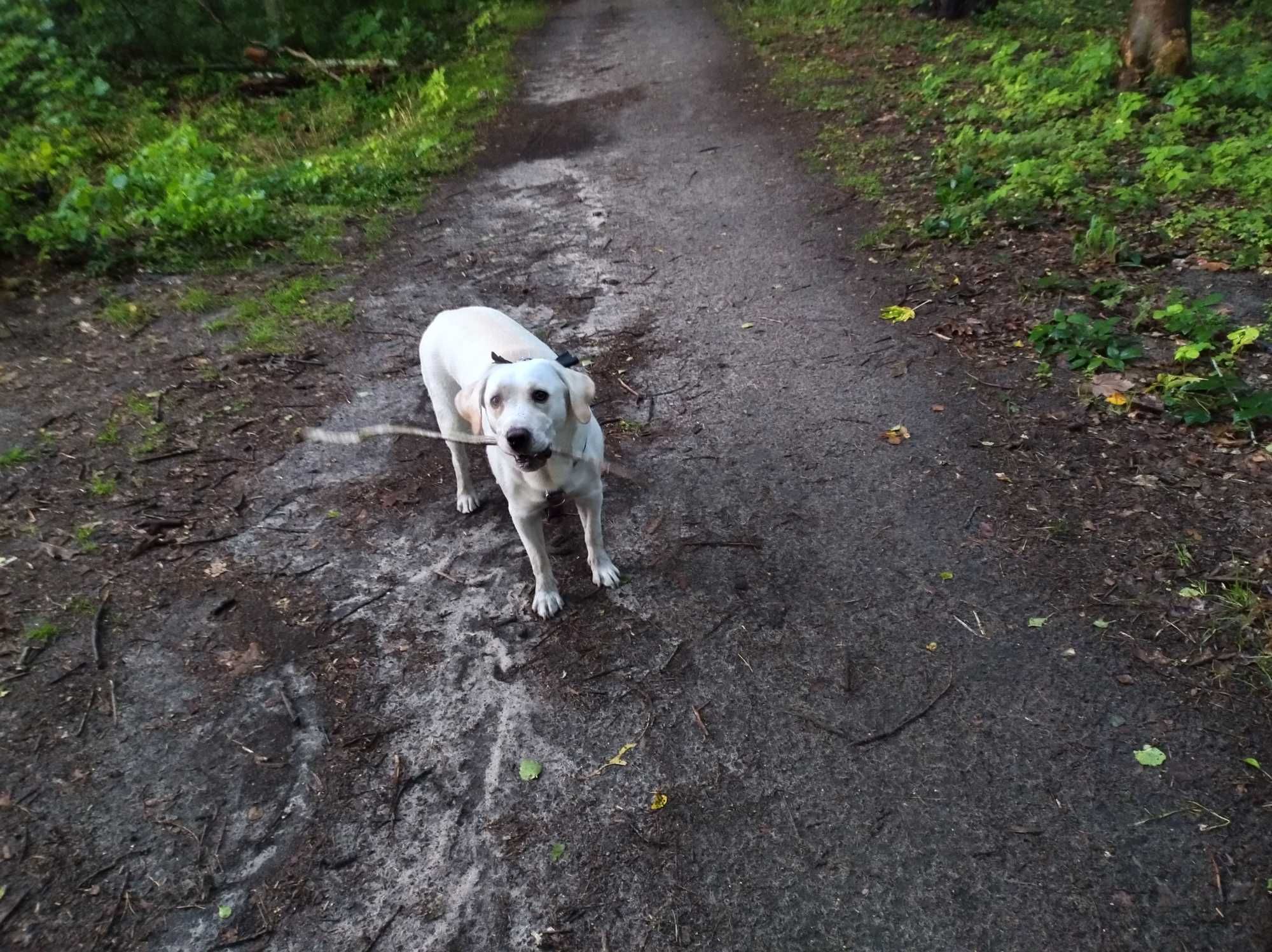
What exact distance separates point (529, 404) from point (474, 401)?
327 millimetres

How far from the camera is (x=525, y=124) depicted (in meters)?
11.4

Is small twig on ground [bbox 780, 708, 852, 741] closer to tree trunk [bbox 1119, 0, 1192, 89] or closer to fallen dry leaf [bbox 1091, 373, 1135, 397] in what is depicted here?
fallen dry leaf [bbox 1091, 373, 1135, 397]

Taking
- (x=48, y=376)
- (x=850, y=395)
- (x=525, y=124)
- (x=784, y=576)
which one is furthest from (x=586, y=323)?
(x=525, y=124)

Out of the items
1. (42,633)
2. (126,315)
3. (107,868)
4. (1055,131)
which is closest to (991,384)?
(1055,131)

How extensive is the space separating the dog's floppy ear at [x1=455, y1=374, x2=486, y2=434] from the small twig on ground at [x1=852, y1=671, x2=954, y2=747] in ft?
7.06

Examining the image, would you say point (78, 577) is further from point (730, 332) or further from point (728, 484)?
point (730, 332)

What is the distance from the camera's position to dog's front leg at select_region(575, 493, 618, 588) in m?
3.76

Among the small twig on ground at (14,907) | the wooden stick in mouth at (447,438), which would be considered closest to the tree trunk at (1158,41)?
the wooden stick in mouth at (447,438)

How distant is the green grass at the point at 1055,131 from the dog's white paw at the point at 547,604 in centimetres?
505

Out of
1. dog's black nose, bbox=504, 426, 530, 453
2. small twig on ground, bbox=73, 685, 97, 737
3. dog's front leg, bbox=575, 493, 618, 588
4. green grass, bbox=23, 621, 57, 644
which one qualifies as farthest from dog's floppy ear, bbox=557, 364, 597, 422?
green grass, bbox=23, 621, 57, 644

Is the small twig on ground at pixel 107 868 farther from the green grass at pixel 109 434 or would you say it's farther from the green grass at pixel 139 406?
the green grass at pixel 139 406

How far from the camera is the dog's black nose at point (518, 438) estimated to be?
3037 millimetres

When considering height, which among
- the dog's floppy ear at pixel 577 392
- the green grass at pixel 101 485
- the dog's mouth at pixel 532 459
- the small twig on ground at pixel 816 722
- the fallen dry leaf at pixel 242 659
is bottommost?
the small twig on ground at pixel 816 722

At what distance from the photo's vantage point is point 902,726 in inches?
125
